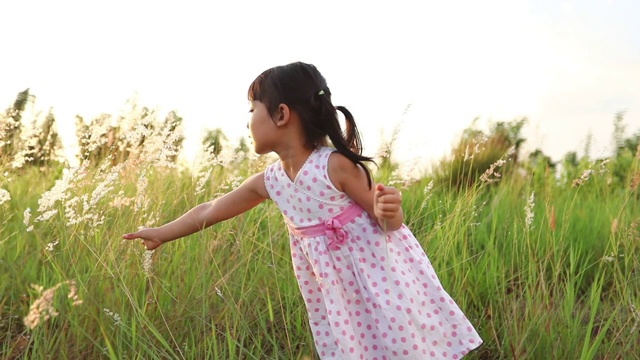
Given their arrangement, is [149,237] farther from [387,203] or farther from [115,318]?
[387,203]

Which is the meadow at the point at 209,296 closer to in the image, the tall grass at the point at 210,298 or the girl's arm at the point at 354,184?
the tall grass at the point at 210,298

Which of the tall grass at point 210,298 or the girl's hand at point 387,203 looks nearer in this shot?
the girl's hand at point 387,203

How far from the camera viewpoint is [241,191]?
2.71 meters

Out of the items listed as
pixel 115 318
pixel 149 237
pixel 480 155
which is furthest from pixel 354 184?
pixel 480 155

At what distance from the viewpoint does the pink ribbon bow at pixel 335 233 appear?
243 cm

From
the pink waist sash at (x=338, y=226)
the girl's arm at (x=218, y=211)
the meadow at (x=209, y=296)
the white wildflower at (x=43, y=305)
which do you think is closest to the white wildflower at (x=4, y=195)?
the meadow at (x=209, y=296)

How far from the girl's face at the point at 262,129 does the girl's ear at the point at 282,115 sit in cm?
2

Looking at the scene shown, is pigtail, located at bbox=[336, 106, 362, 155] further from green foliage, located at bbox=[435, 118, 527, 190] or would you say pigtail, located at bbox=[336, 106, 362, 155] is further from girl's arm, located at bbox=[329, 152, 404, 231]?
green foliage, located at bbox=[435, 118, 527, 190]

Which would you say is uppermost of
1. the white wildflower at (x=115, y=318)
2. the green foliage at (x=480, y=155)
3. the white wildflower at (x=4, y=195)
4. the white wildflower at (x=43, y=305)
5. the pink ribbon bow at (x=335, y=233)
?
the green foliage at (x=480, y=155)

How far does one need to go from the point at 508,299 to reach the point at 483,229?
694mm

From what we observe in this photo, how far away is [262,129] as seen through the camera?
2.45 m

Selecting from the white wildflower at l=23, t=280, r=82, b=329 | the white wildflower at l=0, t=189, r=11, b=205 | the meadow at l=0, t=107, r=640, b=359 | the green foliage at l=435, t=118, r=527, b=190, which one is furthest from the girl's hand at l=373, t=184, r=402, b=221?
the green foliage at l=435, t=118, r=527, b=190

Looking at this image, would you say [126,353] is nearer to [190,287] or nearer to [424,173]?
[190,287]

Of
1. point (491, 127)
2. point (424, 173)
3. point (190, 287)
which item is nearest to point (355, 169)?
point (190, 287)
